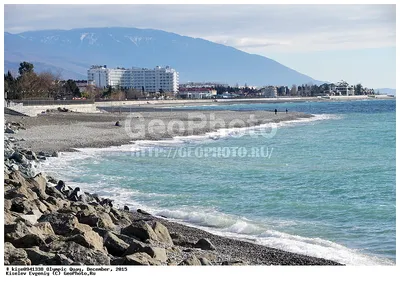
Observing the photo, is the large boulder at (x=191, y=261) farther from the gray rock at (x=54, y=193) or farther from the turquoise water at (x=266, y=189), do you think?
the gray rock at (x=54, y=193)

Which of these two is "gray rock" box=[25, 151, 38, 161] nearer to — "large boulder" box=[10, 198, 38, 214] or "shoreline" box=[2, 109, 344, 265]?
"shoreline" box=[2, 109, 344, 265]

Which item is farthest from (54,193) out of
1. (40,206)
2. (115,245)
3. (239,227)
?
(115,245)

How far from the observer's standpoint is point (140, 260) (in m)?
6.60

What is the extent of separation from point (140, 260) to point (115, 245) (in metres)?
0.78

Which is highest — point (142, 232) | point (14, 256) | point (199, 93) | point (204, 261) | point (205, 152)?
point (199, 93)

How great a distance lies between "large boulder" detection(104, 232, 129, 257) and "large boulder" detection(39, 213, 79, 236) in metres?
0.51

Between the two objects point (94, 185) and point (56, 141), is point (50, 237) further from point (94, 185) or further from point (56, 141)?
point (56, 141)

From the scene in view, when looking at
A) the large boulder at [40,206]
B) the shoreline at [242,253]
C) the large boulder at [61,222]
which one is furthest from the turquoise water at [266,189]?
the large boulder at [61,222]

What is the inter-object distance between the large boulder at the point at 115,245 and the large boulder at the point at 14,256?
1.07m

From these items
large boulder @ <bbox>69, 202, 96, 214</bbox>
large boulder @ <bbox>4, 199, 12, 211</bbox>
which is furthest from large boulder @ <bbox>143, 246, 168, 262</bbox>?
large boulder @ <bbox>69, 202, 96, 214</bbox>

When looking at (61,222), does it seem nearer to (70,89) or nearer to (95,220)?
(95,220)

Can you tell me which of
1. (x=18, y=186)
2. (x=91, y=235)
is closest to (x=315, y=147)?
(x=18, y=186)

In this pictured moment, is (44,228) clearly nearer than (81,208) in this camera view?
Yes

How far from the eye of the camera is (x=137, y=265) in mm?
6512
